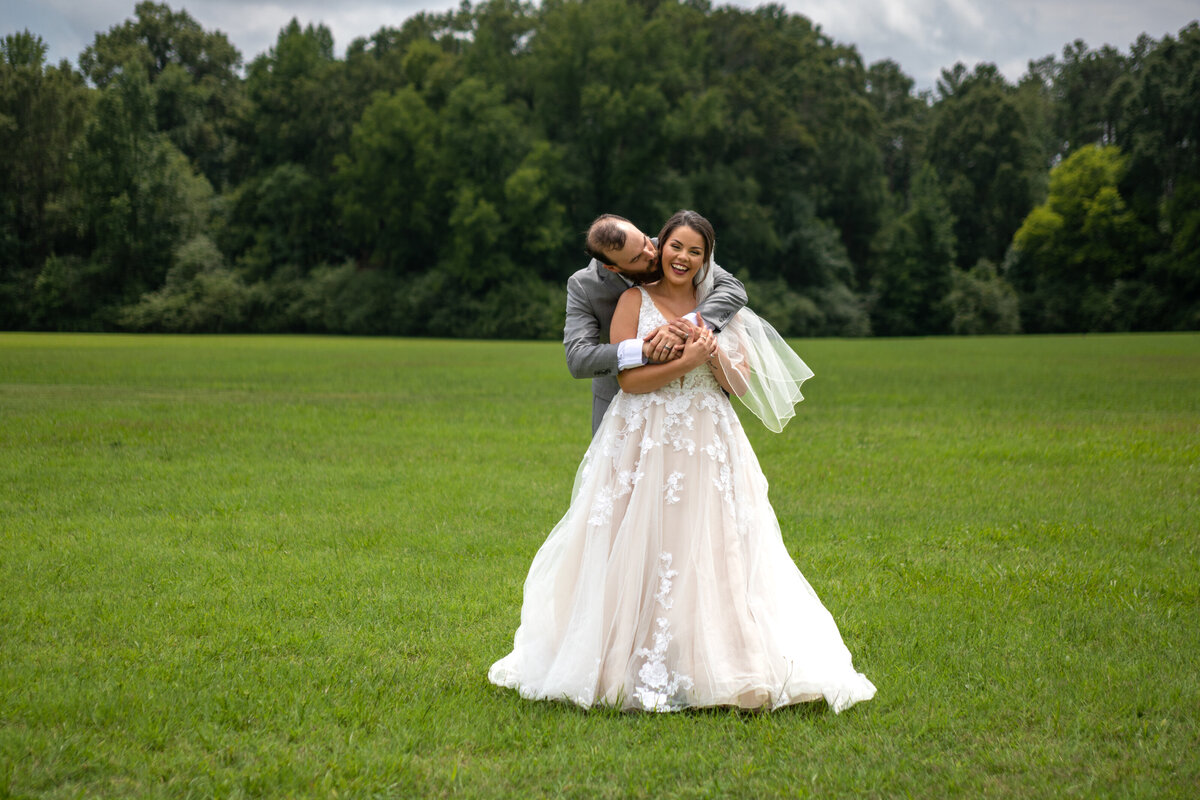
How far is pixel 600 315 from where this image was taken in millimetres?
4934

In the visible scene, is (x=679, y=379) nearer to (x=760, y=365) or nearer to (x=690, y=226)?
(x=760, y=365)

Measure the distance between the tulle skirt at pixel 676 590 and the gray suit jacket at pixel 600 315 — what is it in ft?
0.76

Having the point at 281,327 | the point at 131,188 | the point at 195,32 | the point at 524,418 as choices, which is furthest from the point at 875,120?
the point at 524,418

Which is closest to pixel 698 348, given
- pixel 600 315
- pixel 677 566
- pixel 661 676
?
pixel 600 315

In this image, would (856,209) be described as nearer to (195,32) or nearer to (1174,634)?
(195,32)

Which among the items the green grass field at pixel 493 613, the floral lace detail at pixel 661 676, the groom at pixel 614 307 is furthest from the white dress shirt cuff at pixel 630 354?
the green grass field at pixel 493 613

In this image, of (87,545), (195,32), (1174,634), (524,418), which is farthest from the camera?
(195,32)

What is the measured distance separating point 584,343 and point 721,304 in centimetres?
65

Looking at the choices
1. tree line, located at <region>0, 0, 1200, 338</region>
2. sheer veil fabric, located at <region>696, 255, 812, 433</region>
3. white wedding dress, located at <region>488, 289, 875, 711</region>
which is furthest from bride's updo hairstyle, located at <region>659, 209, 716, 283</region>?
tree line, located at <region>0, 0, 1200, 338</region>

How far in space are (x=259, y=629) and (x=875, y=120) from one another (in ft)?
234

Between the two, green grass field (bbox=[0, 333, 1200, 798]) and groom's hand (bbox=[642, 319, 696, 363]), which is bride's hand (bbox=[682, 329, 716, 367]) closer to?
groom's hand (bbox=[642, 319, 696, 363])

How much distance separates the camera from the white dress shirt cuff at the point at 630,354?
450 centimetres

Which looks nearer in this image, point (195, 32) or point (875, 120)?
point (875, 120)

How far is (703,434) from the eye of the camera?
4672 mm
